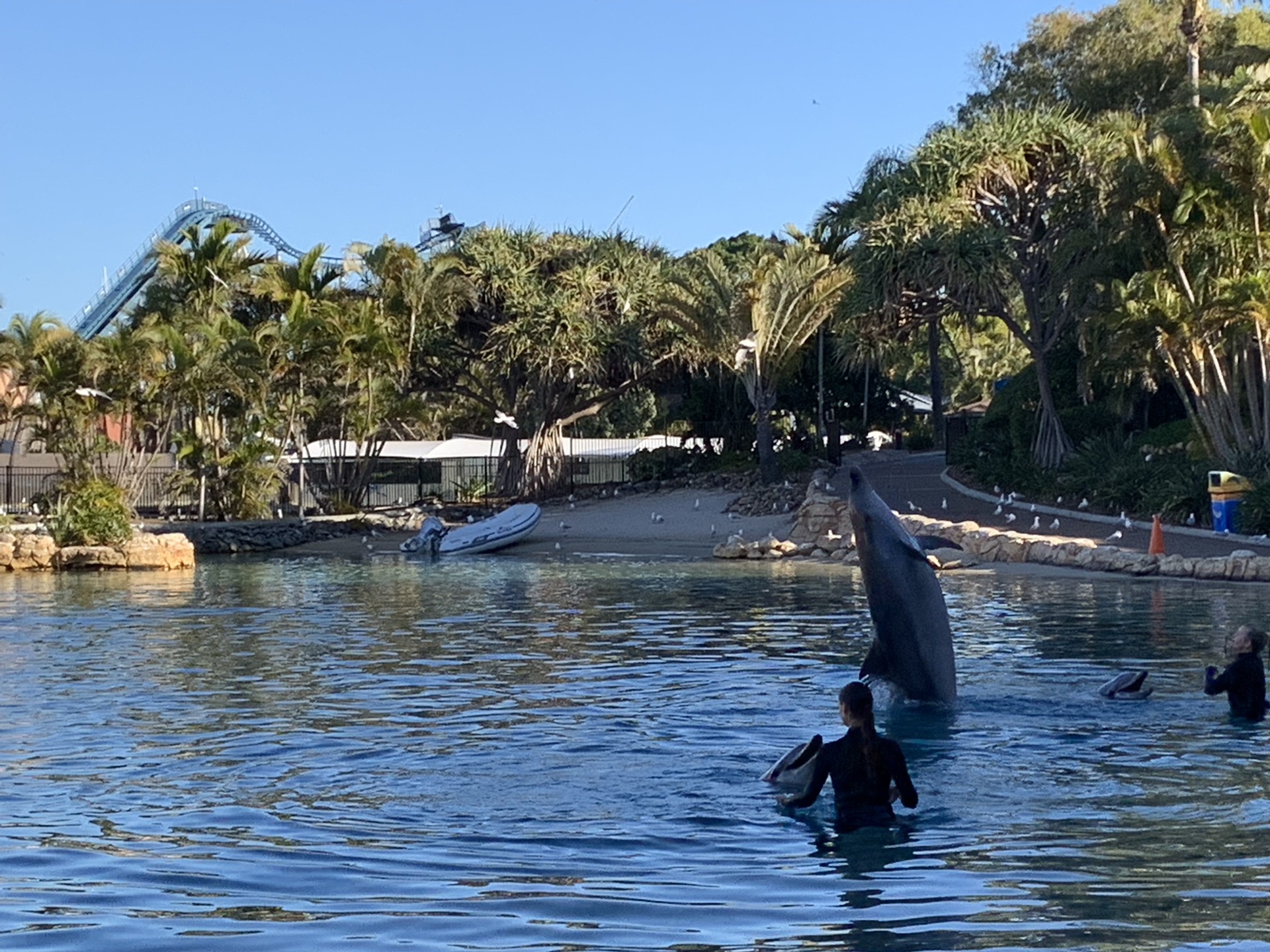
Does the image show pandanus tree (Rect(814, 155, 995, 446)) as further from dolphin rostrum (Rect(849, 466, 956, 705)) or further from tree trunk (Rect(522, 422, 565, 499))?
dolphin rostrum (Rect(849, 466, 956, 705))

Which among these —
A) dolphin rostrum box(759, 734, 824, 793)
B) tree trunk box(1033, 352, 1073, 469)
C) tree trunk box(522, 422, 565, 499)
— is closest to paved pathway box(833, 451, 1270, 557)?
tree trunk box(1033, 352, 1073, 469)

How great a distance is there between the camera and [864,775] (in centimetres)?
870

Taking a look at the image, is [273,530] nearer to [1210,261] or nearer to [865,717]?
[1210,261]

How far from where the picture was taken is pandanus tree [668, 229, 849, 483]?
4134 centimetres

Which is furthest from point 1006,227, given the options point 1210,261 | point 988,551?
point 988,551

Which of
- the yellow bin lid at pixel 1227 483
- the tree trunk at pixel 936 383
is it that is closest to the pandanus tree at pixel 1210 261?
the yellow bin lid at pixel 1227 483

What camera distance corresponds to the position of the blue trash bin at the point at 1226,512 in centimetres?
2650

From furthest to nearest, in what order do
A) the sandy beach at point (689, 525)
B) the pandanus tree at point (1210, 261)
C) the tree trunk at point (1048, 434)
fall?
the tree trunk at point (1048, 434), the sandy beach at point (689, 525), the pandanus tree at point (1210, 261)

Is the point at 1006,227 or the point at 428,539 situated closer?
the point at 428,539

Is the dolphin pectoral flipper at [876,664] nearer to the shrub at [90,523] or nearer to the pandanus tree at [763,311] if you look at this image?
the shrub at [90,523]

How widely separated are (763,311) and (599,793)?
106 ft

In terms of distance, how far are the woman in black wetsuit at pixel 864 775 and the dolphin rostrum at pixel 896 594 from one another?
2881 mm

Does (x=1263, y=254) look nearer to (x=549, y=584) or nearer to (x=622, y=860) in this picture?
(x=549, y=584)

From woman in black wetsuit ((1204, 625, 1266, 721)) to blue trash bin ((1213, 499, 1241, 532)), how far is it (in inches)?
617
